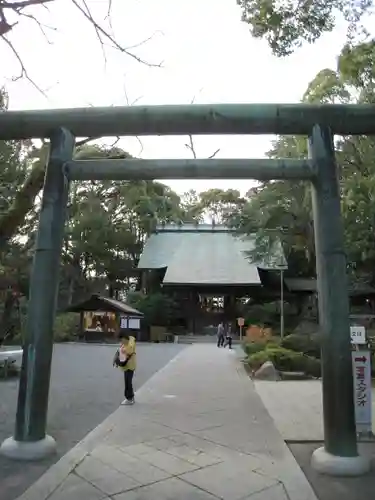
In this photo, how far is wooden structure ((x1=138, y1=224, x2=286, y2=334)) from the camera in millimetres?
37188

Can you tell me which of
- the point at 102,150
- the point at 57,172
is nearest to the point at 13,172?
the point at 102,150

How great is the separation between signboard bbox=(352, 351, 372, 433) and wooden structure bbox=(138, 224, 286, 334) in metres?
27.3

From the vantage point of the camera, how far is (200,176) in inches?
264

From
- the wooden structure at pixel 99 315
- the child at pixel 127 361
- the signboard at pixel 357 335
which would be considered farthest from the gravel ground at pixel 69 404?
the wooden structure at pixel 99 315

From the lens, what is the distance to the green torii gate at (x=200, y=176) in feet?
19.1

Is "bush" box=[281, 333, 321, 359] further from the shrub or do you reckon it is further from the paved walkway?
the paved walkway

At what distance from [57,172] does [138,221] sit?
41.7 meters

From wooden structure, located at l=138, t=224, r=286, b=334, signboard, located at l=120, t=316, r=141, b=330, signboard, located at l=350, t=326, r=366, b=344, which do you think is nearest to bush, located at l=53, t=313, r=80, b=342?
wooden structure, located at l=138, t=224, r=286, b=334

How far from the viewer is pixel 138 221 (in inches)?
1893

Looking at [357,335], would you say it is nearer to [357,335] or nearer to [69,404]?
[357,335]

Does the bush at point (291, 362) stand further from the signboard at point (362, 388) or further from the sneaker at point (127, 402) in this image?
the signboard at point (362, 388)

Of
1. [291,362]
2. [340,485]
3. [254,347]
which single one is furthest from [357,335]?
[254,347]

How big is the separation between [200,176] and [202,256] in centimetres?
3465

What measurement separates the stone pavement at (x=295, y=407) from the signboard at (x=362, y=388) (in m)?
0.65
